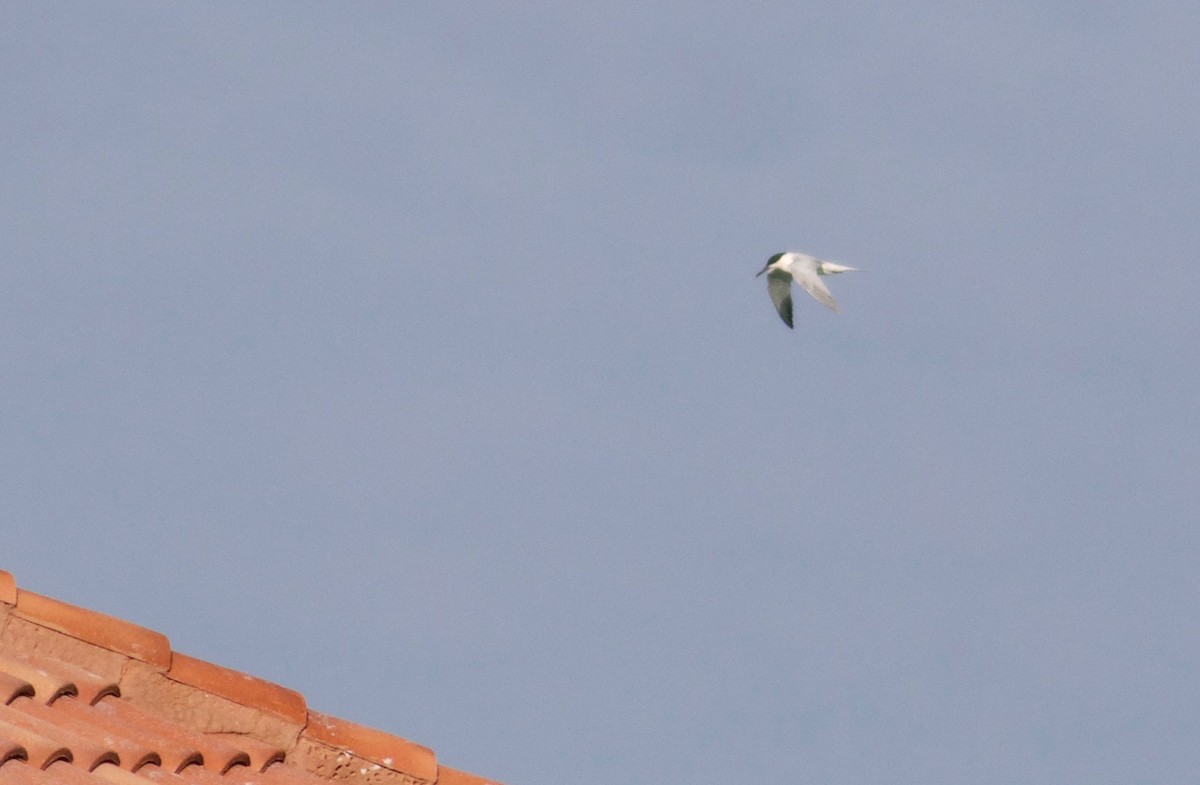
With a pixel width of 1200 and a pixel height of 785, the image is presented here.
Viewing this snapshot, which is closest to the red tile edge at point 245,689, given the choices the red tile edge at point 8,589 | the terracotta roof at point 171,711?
the terracotta roof at point 171,711

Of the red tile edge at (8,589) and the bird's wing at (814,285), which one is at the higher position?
the bird's wing at (814,285)

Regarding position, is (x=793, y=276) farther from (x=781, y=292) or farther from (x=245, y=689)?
(x=245, y=689)

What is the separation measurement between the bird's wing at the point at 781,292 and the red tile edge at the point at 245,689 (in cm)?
779

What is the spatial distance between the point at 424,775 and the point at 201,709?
0.69 m

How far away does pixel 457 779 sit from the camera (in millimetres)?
5266

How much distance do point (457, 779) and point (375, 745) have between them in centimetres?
26

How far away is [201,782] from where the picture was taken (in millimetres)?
4973

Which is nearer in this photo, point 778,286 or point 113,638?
point 113,638

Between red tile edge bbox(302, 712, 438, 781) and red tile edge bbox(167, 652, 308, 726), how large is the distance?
6 cm

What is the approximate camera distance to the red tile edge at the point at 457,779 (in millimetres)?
5254

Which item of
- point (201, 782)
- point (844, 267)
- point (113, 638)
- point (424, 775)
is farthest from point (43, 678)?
point (844, 267)

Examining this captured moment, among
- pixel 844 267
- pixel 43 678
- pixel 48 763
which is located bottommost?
pixel 48 763

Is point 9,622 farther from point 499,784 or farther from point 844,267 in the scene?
point 844,267

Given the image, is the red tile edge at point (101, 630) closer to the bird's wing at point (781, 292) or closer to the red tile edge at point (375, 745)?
the red tile edge at point (375, 745)
